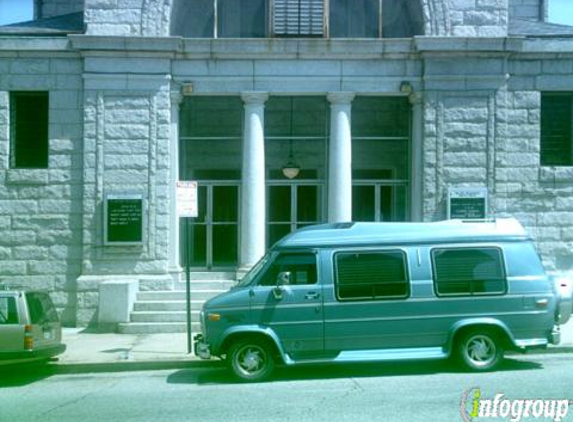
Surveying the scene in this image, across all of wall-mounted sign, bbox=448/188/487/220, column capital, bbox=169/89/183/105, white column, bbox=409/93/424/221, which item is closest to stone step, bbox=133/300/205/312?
column capital, bbox=169/89/183/105

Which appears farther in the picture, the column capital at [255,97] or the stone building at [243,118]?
the column capital at [255,97]

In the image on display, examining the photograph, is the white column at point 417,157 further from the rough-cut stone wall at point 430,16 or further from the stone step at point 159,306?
the stone step at point 159,306

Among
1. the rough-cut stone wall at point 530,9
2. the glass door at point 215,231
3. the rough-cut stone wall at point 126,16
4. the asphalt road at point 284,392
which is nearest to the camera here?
the asphalt road at point 284,392

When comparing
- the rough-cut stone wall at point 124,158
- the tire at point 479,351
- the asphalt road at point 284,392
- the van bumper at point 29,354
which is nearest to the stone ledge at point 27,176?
the rough-cut stone wall at point 124,158

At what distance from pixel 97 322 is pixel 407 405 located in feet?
30.1

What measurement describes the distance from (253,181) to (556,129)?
22.3 ft

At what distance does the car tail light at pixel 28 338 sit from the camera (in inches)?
452

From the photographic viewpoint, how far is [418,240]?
11.6m

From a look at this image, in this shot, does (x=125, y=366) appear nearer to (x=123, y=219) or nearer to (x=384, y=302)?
(x=384, y=302)

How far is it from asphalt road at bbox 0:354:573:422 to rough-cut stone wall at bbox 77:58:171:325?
4.61 meters

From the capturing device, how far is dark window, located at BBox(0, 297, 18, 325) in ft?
37.8

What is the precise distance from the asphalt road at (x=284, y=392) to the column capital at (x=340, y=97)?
6.96 metres

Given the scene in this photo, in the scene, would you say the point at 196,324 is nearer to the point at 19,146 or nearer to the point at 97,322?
the point at 97,322

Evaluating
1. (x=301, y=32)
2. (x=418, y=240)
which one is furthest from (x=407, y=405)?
(x=301, y=32)
